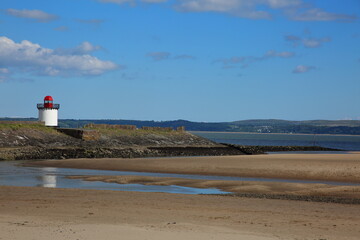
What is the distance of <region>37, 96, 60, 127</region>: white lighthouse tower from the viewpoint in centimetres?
6556

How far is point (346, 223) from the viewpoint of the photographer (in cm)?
1481

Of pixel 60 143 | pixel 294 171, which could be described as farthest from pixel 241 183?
pixel 60 143

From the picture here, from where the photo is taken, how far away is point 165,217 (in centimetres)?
1533

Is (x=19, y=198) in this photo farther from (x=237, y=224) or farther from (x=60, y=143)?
(x=60, y=143)

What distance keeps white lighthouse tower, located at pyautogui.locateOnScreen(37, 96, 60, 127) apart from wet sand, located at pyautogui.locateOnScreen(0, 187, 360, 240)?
45.5 meters

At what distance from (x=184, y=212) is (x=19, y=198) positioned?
20.3 feet

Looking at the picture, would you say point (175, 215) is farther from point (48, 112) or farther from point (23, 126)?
point (48, 112)

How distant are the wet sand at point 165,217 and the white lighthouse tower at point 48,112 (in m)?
45.5

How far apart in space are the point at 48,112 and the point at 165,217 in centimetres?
5256

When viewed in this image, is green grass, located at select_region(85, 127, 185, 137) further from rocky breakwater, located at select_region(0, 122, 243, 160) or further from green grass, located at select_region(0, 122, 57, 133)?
green grass, located at select_region(0, 122, 57, 133)

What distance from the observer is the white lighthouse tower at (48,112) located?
65562mm

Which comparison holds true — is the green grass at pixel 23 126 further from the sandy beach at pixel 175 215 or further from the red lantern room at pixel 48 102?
the sandy beach at pixel 175 215

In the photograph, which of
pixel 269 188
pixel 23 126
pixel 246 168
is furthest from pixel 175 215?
pixel 23 126

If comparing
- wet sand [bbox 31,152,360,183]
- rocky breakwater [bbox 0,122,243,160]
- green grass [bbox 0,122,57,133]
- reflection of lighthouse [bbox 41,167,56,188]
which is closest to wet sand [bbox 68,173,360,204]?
reflection of lighthouse [bbox 41,167,56,188]
